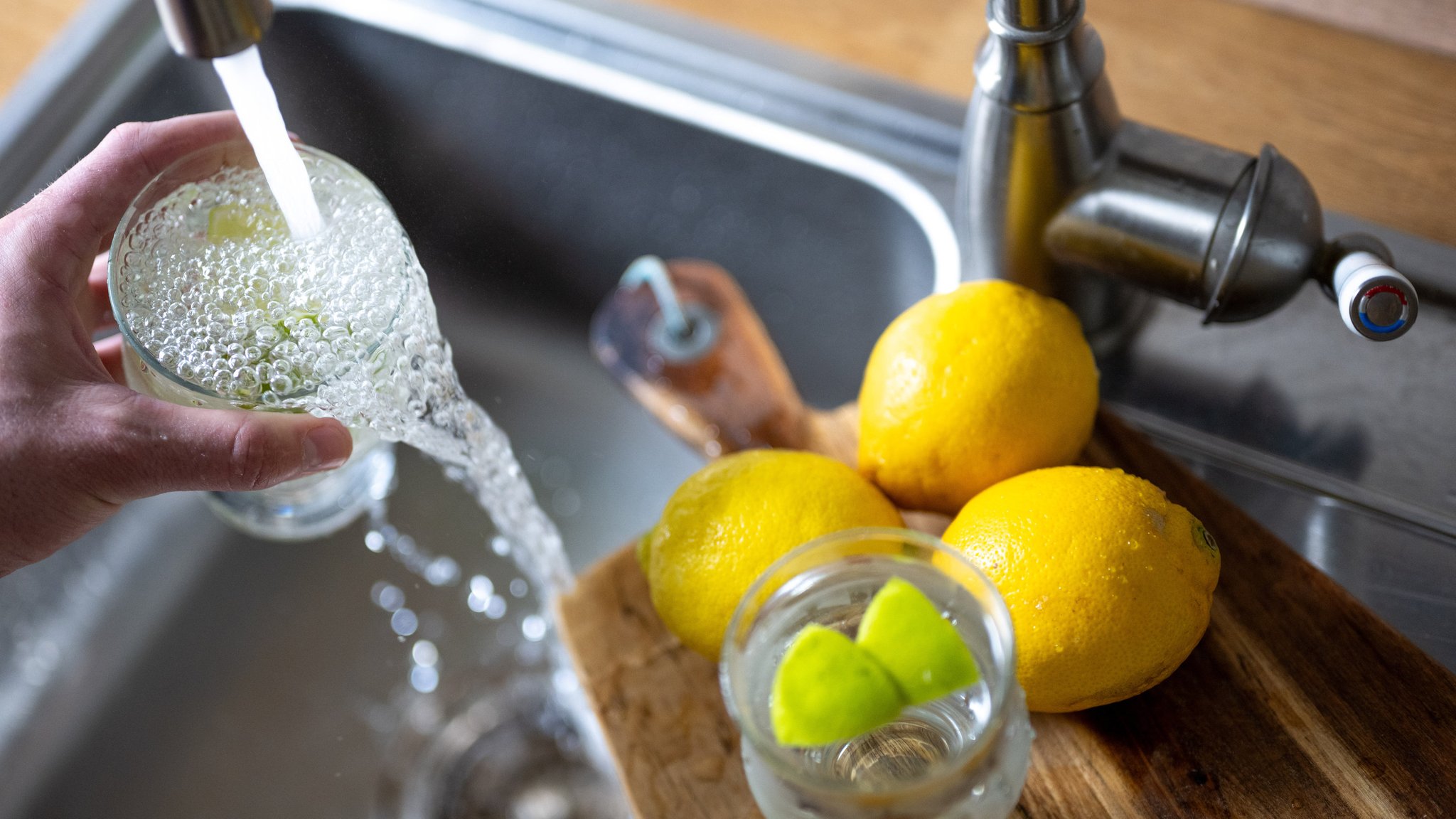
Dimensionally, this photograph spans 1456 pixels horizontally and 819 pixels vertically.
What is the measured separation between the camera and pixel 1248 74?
78 cm

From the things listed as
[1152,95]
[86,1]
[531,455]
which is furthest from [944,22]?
[86,1]

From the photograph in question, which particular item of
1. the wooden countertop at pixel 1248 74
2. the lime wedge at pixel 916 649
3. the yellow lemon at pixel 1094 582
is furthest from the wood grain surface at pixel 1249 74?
the lime wedge at pixel 916 649

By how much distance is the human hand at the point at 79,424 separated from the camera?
1.56ft

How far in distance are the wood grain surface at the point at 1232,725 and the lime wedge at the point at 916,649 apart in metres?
0.13

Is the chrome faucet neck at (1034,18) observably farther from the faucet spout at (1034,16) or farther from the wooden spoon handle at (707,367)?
the wooden spoon handle at (707,367)

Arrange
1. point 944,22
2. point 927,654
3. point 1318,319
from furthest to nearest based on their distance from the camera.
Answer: point 944,22
point 1318,319
point 927,654

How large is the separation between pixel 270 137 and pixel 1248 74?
25.8 inches

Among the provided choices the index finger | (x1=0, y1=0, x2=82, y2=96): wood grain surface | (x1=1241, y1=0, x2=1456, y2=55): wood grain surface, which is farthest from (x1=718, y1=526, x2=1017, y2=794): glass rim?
(x1=0, y1=0, x2=82, y2=96): wood grain surface

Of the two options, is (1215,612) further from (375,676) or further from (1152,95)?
(375,676)

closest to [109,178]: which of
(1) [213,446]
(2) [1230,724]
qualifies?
(1) [213,446]

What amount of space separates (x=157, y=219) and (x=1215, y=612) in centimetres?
55

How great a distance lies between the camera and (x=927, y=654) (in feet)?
1.36

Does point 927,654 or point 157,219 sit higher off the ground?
point 157,219

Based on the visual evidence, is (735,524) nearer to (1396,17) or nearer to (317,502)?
(317,502)
